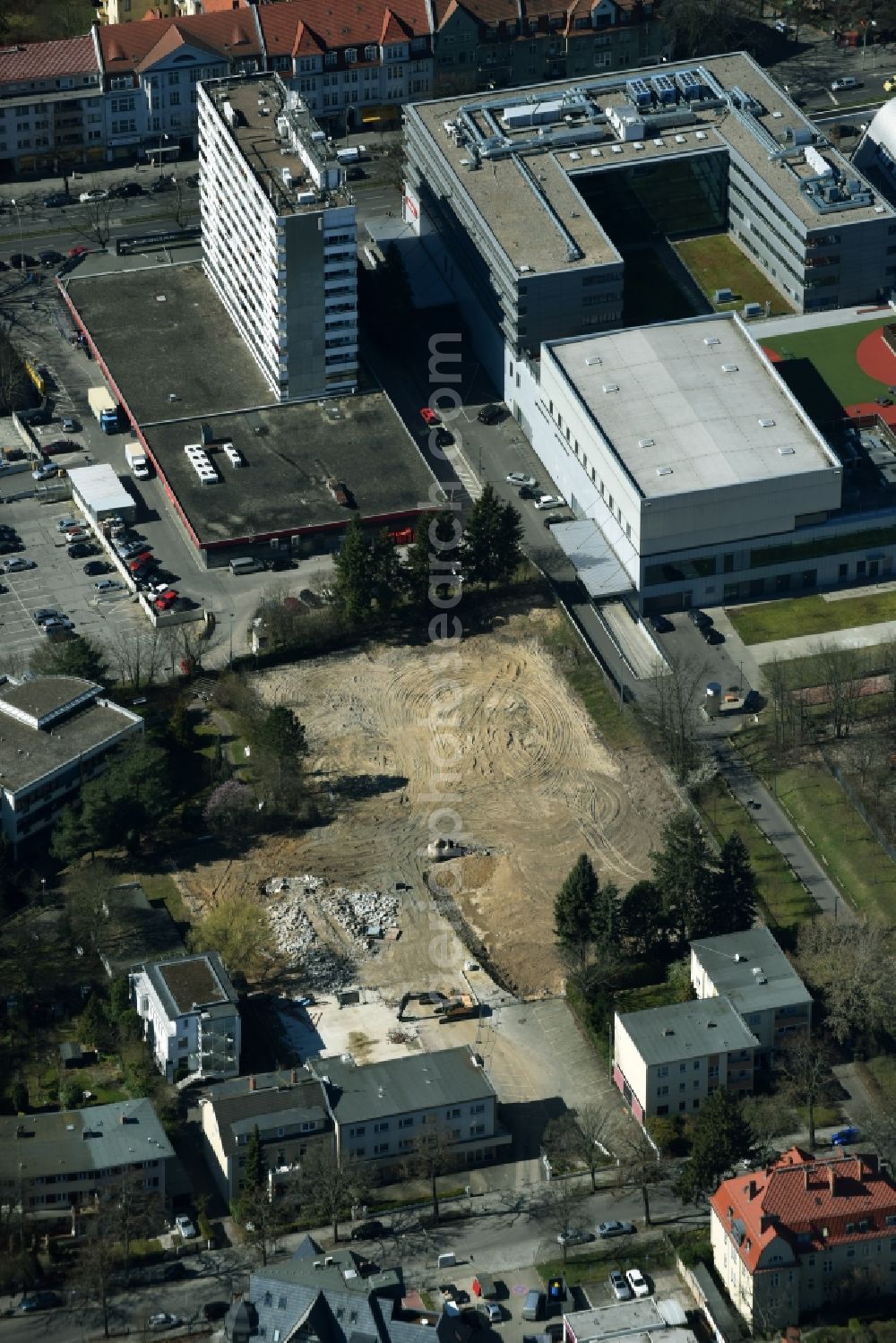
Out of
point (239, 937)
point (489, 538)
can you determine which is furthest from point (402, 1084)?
point (489, 538)

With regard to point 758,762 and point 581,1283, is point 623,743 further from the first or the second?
point 581,1283

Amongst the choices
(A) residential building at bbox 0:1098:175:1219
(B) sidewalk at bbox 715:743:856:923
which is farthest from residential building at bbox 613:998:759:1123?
(A) residential building at bbox 0:1098:175:1219

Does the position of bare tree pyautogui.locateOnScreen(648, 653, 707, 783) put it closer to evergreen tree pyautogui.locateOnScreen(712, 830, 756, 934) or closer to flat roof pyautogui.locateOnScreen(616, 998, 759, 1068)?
evergreen tree pyautogui.locateOnScreen(712, 830, 756, 934)

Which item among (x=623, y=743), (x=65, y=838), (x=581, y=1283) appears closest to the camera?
(x=581, y=1283)

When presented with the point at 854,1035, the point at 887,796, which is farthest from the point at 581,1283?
the point at 887,796

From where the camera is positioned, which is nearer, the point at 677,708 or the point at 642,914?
the point at 642,914

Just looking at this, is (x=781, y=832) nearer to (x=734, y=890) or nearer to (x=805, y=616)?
(x=734, y=890)

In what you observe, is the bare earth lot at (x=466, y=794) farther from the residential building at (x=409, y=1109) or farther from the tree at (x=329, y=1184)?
the tree at (x=329, y=1184)

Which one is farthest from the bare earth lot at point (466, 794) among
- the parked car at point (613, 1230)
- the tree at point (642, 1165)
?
the parked car at point (613, 1230)
